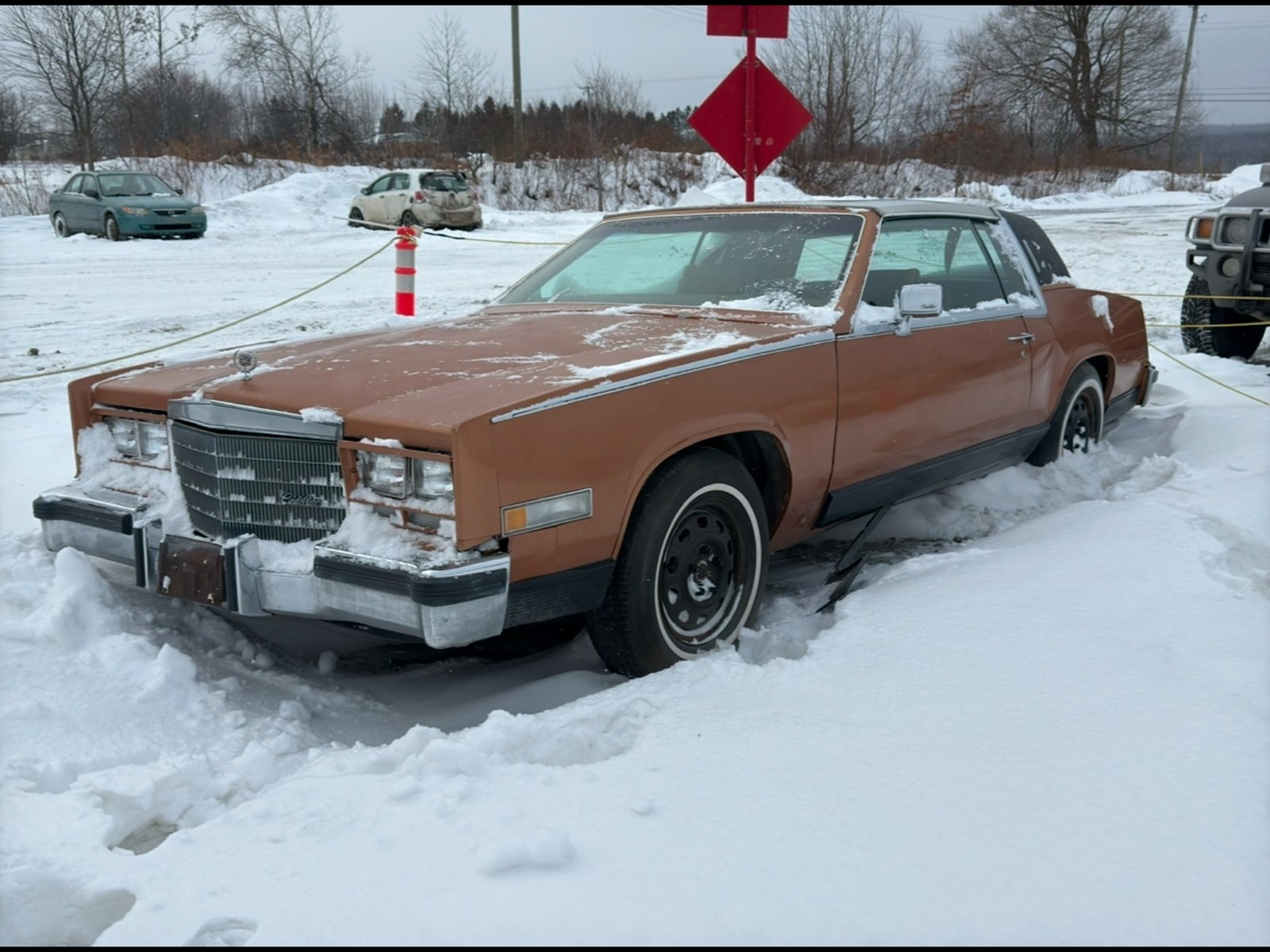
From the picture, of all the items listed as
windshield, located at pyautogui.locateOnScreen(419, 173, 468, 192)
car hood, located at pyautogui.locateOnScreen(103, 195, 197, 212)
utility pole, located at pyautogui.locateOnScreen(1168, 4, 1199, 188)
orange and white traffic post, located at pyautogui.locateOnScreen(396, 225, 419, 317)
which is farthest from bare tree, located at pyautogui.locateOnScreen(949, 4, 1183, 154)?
orange and white traffic post, located at pyautogui.locateOnScreen(396, 225, 419, 317)

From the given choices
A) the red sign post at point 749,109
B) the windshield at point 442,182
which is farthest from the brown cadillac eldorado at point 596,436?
the windshield at point 442,182

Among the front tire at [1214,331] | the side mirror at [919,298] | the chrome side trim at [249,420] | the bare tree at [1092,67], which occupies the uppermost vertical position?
the bare tree at [1092,67]

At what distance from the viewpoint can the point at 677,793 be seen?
7.61 ft

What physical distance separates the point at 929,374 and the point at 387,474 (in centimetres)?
232

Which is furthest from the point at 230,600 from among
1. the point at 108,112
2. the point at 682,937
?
the point at 108,112

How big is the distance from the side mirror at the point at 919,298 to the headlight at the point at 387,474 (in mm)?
1993

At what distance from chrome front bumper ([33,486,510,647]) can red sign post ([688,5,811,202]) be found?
521 cm

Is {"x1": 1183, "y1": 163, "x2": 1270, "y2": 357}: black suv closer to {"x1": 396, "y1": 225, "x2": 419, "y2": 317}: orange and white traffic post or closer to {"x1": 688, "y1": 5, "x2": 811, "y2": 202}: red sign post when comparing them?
{"x1": 688, "y1": 5, "x2": 811, "y2": 202}: red sign post

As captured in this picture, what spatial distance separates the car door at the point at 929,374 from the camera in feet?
13.0

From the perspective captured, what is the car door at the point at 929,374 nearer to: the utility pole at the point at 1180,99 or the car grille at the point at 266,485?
the car grille at the point at 266,485

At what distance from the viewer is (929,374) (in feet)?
14.0

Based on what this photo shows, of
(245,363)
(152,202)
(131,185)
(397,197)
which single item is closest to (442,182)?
(397,197)

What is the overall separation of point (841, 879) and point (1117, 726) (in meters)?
0.97

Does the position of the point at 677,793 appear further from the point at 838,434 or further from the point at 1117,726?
the point at 838,434
